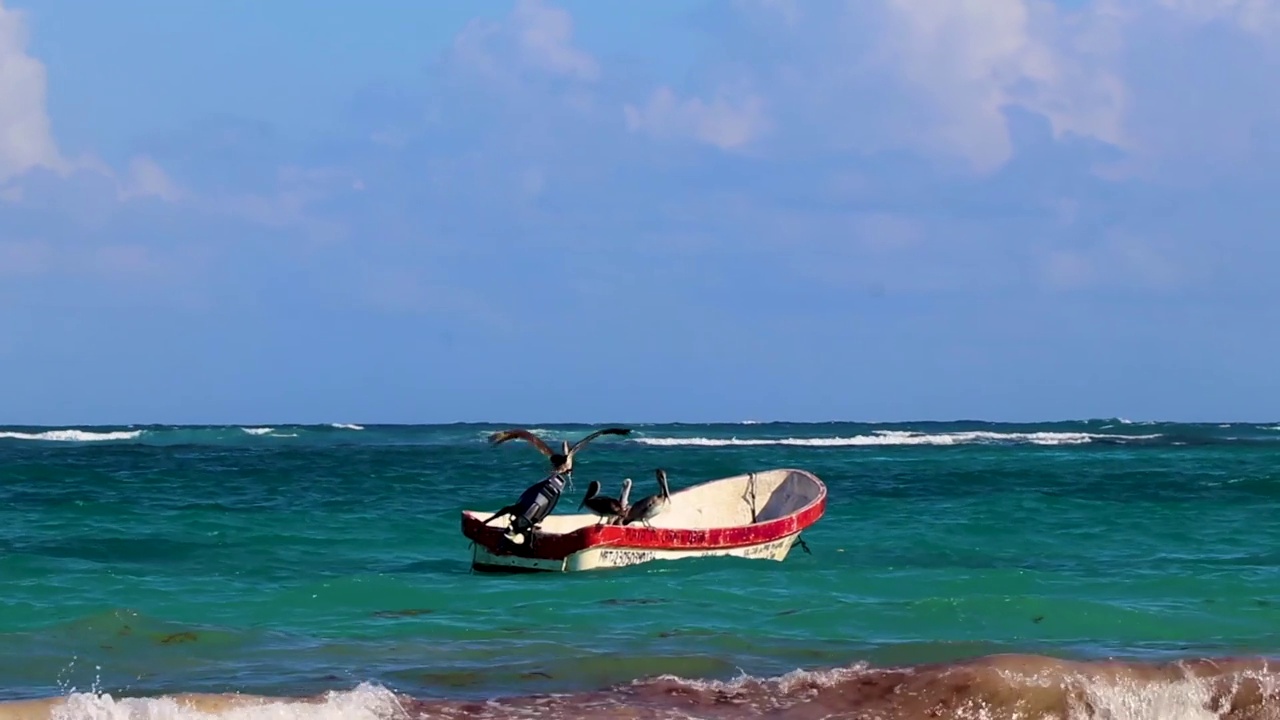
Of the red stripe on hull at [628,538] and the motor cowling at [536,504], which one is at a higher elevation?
the motor cowling at [536,504]

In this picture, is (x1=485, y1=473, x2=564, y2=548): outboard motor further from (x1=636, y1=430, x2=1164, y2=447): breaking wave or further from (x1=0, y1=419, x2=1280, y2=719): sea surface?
(x1=636, y1=430, x2=1164, y2=447): breaking wave

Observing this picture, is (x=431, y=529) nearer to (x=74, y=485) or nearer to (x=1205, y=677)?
(x=74, y=485)

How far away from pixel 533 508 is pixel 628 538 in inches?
44.0

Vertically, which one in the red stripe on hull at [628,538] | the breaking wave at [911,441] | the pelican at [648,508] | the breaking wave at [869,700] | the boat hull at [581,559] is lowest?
the breaking wave at [869,700]

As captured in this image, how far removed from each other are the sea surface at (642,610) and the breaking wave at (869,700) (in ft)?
0.07

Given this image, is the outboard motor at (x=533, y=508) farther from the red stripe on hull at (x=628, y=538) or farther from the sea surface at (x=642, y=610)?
the sea surface at (x=642, y=610)

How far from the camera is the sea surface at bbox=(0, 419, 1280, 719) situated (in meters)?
8.84

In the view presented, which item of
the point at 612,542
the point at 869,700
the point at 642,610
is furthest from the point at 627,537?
the point at 869,700

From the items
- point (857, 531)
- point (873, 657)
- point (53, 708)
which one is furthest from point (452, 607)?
point (857, 531)

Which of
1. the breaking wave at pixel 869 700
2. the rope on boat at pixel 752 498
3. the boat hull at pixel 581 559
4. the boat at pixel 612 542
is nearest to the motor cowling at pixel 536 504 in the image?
the boat at pixel 612 542

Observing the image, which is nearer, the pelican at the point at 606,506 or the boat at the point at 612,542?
the boat at the point at 612,542

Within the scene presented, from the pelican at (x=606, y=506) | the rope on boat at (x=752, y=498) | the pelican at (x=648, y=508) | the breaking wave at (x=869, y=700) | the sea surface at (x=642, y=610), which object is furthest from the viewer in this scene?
the rope on boat at (x=752, y=498)

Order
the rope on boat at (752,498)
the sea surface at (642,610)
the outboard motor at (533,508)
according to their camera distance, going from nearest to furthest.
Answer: the sea surface at (642,610), the outboard motor at (533,508), the rope on boat at (752,498)

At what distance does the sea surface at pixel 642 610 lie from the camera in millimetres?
8836
